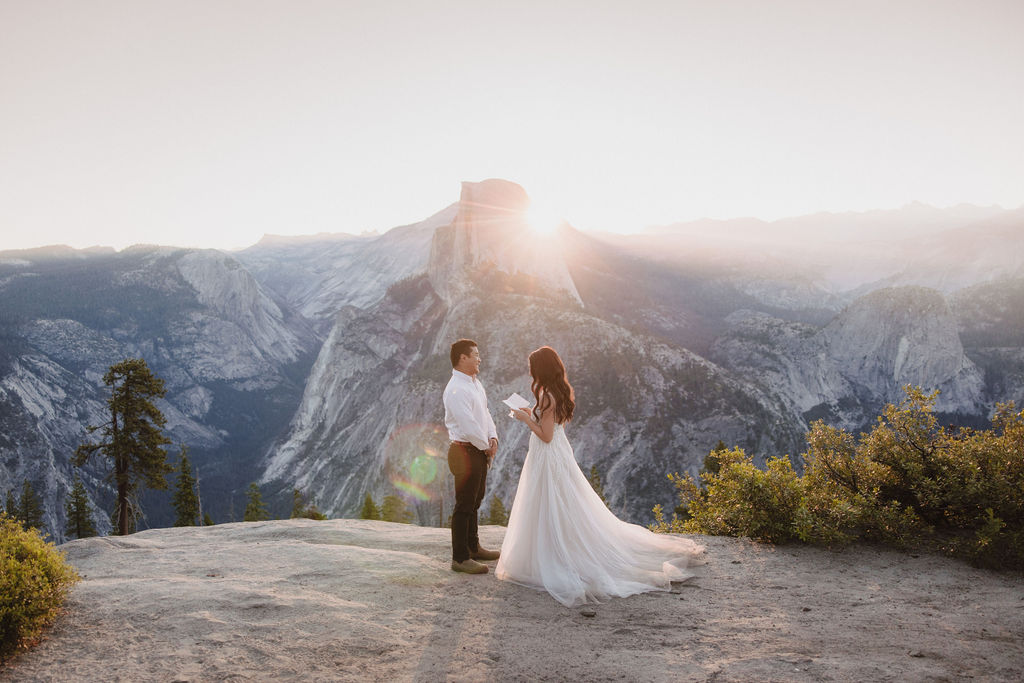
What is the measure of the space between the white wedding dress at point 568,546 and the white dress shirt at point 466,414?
0.77 metres

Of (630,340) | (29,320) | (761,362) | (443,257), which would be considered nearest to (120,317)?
(29,320)

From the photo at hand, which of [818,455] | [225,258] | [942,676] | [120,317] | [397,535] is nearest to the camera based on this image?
[942,676]

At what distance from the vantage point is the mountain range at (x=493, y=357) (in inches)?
2625

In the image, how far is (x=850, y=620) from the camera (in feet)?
21.2

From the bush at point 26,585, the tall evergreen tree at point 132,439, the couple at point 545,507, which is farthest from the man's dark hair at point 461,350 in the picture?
the tall evergreen tree at point 132,439

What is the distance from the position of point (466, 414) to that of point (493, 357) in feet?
215

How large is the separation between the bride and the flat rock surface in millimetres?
329

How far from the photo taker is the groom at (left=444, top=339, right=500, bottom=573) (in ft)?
25.9

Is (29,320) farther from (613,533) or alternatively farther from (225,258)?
(613,533)

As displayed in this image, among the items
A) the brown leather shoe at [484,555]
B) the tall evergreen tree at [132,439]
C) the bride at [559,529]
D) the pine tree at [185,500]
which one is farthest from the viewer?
the pine tree at [185,500]

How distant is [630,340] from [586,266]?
68589 millimetres

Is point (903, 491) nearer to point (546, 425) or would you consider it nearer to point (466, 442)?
point (546, 425)

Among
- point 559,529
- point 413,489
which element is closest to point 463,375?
point 559,529

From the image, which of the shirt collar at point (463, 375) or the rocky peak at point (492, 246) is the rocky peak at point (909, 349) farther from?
the shirt collar at point (463, 375)
